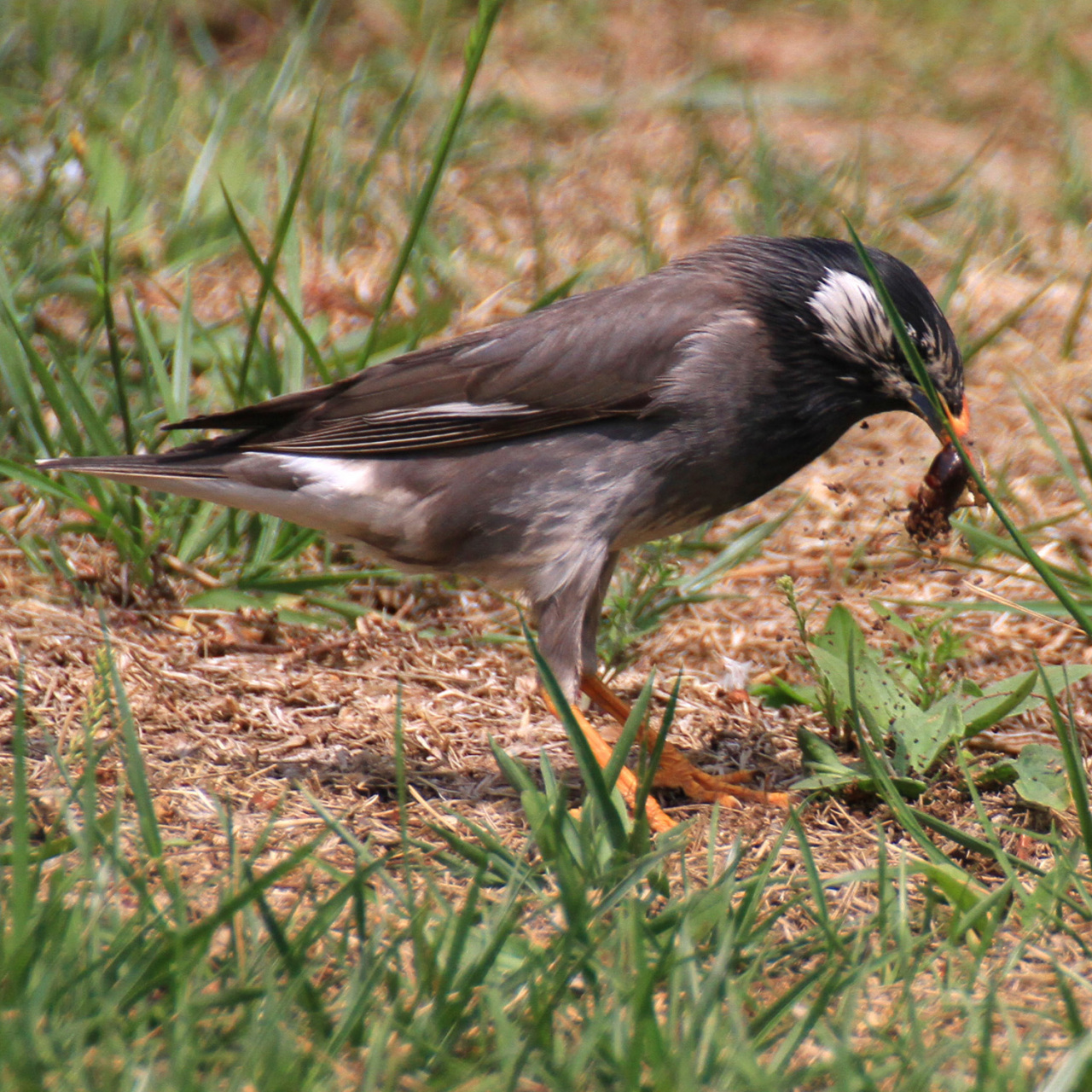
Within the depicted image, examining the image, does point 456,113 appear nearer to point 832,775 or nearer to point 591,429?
point 591,429

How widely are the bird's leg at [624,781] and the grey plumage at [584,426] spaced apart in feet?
0.57

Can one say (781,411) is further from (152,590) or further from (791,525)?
(152,590)

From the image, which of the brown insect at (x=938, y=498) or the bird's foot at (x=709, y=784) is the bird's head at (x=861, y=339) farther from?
the bird's foot at (x=709, y=784)

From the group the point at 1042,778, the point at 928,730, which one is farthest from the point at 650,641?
the point at 1042,778

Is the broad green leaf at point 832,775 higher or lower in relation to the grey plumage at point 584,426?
lower

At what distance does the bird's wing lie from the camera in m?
4.09

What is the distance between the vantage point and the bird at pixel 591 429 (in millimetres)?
4012

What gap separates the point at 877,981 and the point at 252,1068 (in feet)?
4.15

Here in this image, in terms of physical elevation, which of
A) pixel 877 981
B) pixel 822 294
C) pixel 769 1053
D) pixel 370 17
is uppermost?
pixel 370 17

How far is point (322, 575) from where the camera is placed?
4.60m

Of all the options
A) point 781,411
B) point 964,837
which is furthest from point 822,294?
point 964,837

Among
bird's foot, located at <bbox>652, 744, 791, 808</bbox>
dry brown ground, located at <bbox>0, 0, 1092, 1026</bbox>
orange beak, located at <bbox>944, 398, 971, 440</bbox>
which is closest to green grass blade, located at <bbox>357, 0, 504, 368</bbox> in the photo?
dry brown ground, located at <bbox>0, 0, 1092, 1026</bbox>

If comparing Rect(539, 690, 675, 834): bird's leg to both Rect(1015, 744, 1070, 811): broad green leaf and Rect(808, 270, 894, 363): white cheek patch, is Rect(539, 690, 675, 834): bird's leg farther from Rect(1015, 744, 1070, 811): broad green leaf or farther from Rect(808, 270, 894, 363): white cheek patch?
Rect(808, 270, 894, 363): white cheek patch

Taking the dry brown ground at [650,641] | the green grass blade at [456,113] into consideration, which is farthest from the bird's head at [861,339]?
the green grass blade at [456,113]
